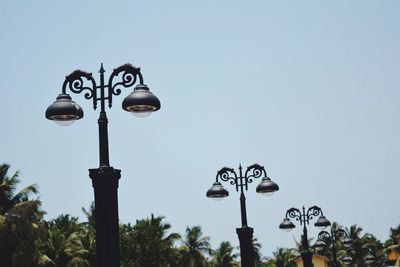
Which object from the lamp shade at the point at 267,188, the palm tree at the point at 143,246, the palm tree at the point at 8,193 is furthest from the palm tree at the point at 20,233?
the lamp shade at the point at 267,188

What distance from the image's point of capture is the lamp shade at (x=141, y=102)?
9.27m

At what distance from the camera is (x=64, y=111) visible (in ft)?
30.9

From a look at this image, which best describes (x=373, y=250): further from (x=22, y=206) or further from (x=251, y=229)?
(x=251, y=229)

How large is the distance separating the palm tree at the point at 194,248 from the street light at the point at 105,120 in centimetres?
6253

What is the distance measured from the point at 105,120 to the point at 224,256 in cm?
7393

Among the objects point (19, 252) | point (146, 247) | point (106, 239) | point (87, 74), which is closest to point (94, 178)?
point (106, 239)

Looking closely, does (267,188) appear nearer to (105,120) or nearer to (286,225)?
(286,225)

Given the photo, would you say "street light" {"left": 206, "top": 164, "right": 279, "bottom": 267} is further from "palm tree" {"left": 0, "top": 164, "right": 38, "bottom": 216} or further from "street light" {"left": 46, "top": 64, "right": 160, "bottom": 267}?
"palm tree" {"left": 0, "top": 164, "right": 38, "bottom": 216}

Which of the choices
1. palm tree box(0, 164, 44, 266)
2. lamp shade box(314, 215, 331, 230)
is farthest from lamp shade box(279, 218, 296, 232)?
palm tree box(0, 164, 44, 266)

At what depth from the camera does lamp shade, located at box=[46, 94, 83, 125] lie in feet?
30.9

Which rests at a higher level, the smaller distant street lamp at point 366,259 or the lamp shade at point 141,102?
the lamp shade at point 141,102

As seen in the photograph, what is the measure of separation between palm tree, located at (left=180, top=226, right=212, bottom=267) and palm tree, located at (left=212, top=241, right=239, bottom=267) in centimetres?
704

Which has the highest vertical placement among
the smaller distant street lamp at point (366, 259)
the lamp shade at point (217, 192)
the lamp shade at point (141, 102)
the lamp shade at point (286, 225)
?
the lamp shade at point (141, 102)

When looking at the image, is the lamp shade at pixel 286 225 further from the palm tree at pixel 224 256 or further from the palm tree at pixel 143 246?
the palm tree at pixel 224 256
